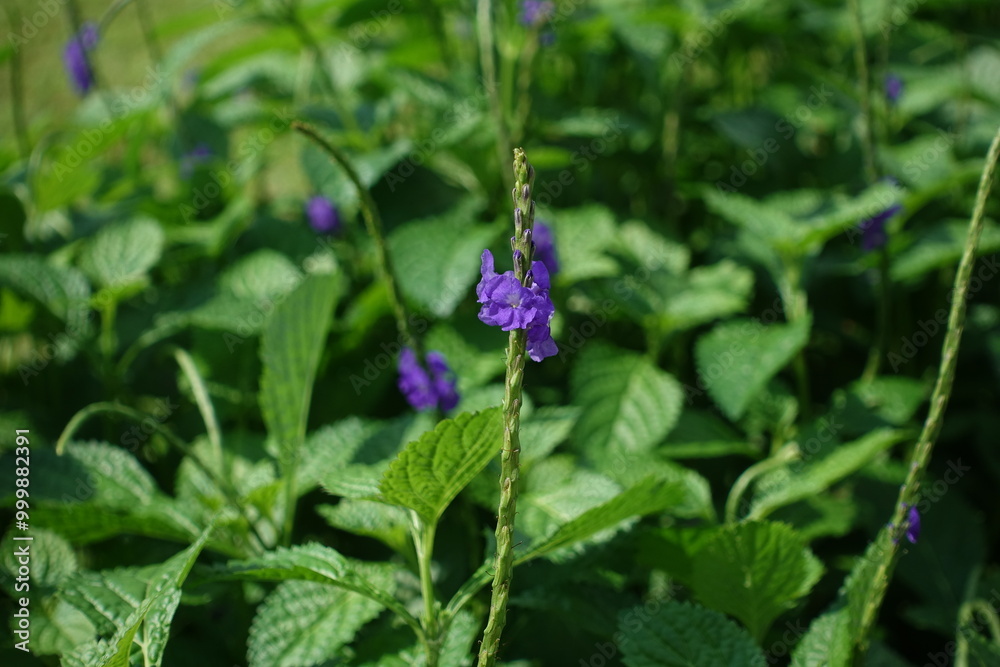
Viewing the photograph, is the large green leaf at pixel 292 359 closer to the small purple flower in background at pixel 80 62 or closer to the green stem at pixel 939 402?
the green stem at pixel 939 402

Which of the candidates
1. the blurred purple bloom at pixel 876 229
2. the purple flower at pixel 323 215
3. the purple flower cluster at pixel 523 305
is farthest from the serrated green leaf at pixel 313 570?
the blurred purple bloom at pixel 876 229

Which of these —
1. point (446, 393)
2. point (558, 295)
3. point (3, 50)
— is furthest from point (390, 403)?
point (3, 50)

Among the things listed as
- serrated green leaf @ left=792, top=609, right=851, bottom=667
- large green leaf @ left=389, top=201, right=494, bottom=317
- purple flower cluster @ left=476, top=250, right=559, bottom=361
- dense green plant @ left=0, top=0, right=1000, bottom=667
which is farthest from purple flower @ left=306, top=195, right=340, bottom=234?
serrated green leaf @ left=792, top=609, right=851, bottom=667

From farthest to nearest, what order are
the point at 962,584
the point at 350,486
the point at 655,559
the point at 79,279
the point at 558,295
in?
the point at 558,295
the point at 79,279
the point at 962,584
the point at 655,559
the point at 350,486

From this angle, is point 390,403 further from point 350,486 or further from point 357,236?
point 350,486

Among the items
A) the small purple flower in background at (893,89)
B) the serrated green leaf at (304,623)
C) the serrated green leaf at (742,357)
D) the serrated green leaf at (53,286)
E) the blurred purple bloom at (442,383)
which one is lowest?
the serrated green leaf at (304,623)

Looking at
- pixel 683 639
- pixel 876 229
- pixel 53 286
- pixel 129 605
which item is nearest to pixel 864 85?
pixel 876 229

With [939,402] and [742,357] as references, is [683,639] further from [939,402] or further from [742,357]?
[742,357]

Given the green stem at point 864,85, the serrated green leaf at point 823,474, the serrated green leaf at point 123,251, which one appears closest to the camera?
the serrated green leaf at point 823,474
